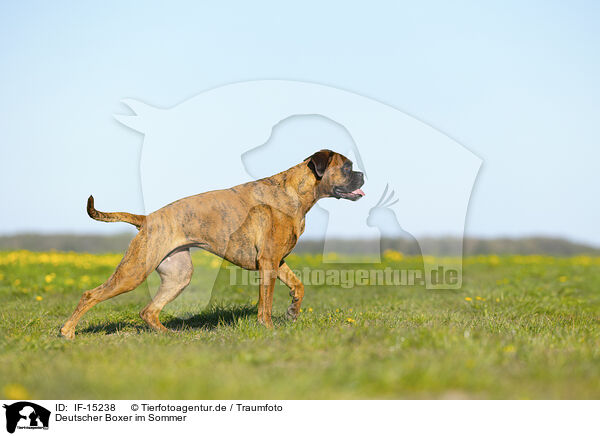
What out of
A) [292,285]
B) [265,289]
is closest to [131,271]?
[265,289]

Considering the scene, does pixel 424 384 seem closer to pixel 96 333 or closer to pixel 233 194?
pixel 233 194

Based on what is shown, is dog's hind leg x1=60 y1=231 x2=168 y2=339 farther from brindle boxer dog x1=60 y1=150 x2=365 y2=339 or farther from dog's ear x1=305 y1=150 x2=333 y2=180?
dog's ear x1=305 y1=150 x2=333 y2=180

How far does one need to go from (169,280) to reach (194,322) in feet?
3.57

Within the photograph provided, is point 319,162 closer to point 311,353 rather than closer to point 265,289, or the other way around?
point 265,289

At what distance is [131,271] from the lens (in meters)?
6.37

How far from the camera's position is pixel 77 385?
161 inches

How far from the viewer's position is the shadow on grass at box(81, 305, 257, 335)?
7309 millimetres

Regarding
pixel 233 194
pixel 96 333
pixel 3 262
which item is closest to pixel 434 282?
pixel 233 194

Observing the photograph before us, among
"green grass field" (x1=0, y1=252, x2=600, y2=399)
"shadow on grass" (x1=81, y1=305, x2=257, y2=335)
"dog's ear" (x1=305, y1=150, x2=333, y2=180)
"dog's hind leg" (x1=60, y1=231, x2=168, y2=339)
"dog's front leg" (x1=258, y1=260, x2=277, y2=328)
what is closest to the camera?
"green grass field" (x1=0, y1=252, x2=600, y2=399)

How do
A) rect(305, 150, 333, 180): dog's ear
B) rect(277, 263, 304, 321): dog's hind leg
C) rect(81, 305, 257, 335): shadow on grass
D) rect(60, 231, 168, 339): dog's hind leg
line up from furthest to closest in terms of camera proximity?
rect(81, 305, 257, 335): shadow on grass → rect(277, 263, 304, 321): dog's hind leg → rect(305, 150, 333, 180): dog's ear → rect(60, 231, 168, 339): dog's hind leg

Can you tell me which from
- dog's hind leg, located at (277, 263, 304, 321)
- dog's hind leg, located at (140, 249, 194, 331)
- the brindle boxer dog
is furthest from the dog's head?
dog's hind leg, located at (140, 249, 194, 331)

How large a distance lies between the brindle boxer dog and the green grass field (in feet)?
1.92
